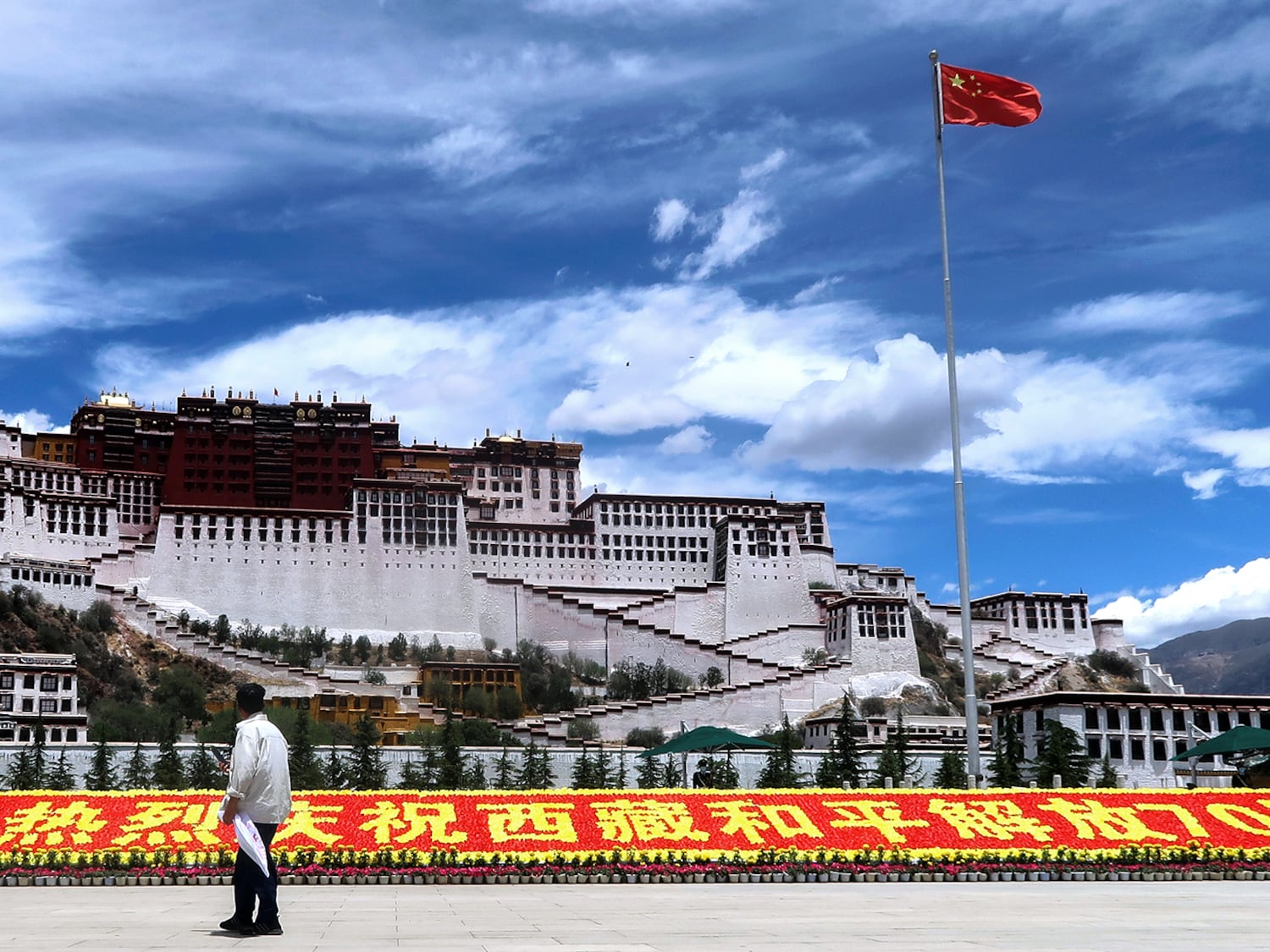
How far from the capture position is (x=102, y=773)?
41.2 m

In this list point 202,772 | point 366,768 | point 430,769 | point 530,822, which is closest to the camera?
point 530,822

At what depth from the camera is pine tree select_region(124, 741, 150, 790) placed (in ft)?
136

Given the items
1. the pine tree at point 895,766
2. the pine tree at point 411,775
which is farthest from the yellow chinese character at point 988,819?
the pine tree at point 411,775

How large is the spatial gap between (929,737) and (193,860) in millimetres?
50421

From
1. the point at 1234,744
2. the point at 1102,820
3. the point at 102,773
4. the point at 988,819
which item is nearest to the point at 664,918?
the point at 988,819

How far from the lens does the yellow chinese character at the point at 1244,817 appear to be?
79.3 feet

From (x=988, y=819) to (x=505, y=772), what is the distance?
21.6 metres

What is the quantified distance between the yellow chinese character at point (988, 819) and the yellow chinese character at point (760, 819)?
95.4 inches

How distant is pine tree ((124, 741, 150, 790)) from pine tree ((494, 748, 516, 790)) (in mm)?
10095

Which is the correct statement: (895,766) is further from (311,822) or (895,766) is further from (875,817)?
(311,822)

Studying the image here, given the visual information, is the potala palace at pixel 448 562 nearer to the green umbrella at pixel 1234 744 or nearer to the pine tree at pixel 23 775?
the pine tree at pixel 23 775

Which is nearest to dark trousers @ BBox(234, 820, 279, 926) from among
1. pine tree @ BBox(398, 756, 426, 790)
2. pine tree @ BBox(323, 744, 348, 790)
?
pine tree @ BBox(398, 756, 426, 790)

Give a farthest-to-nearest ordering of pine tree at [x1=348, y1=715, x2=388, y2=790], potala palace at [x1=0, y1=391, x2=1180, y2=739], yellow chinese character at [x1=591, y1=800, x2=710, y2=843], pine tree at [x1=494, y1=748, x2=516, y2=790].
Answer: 1. potala palace at [x1=0, y1=391, x2=1180, y2=739]
2. pine tree at [x1=348, y1=715, x2=388, y2=790]
3. pine tree at [x1=494, y1=748, x2=516, y2=790]
4. yellow chinese character at [x1=591, y1=800, x2=710, y2=843]

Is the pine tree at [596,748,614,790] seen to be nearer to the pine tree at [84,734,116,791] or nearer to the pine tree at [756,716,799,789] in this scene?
the pine tree at [756,716,799,789]
